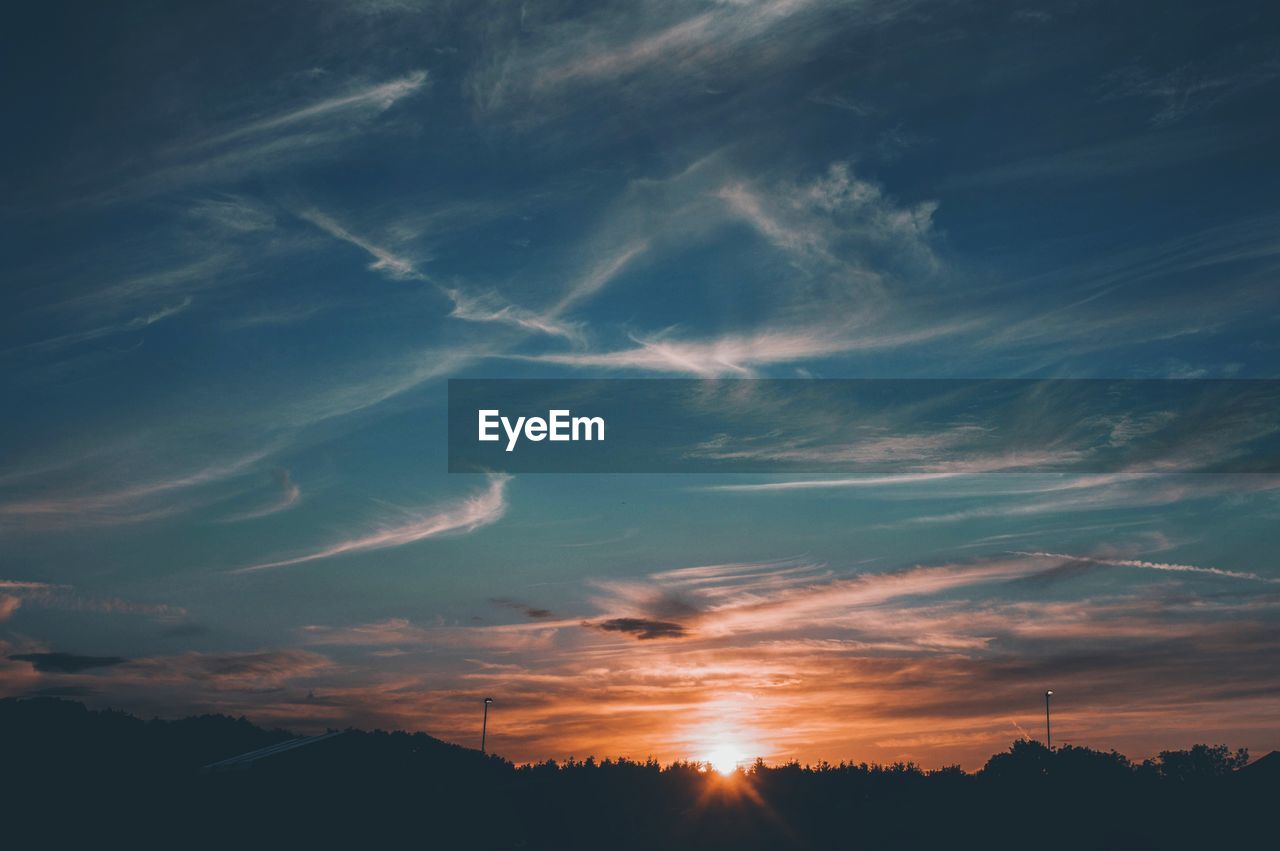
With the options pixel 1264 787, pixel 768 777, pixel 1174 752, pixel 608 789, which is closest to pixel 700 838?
pixel 608 789

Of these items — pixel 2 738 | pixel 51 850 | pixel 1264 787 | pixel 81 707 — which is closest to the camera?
pixel 51 850

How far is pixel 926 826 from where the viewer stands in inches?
3177

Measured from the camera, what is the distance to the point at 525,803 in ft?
301

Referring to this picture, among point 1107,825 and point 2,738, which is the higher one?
point 2,738

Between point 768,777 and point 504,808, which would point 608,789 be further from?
point 768,777

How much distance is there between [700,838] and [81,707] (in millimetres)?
76876

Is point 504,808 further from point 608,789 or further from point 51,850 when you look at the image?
point 51,850

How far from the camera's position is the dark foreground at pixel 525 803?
71.5 meters

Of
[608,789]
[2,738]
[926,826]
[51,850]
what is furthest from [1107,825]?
[2,738]

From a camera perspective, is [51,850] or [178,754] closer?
[51,850]

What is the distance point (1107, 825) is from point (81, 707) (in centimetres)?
10700

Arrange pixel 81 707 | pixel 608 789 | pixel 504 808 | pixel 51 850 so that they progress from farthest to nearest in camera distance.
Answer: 1. pixel 81 707
2. pixel 608 789
3. pixel 504 808
4. pixel 51 850

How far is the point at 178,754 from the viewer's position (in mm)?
106000

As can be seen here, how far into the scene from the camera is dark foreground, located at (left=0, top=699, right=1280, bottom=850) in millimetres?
71500
